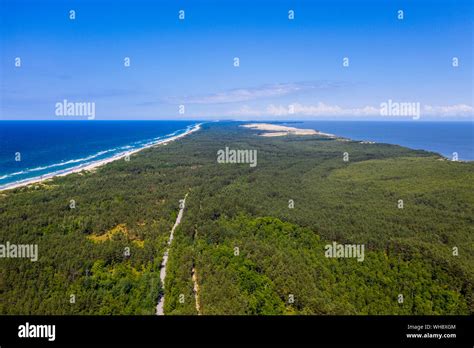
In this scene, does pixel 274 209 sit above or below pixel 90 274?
above

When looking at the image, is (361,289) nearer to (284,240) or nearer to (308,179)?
(284,240)

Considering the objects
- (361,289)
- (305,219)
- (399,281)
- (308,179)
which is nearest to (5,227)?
(305,219)

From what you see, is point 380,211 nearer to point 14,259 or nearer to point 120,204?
point 120,204

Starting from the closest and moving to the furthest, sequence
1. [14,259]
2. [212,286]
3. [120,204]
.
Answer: [212,286]
[14,259]
[120,204]
